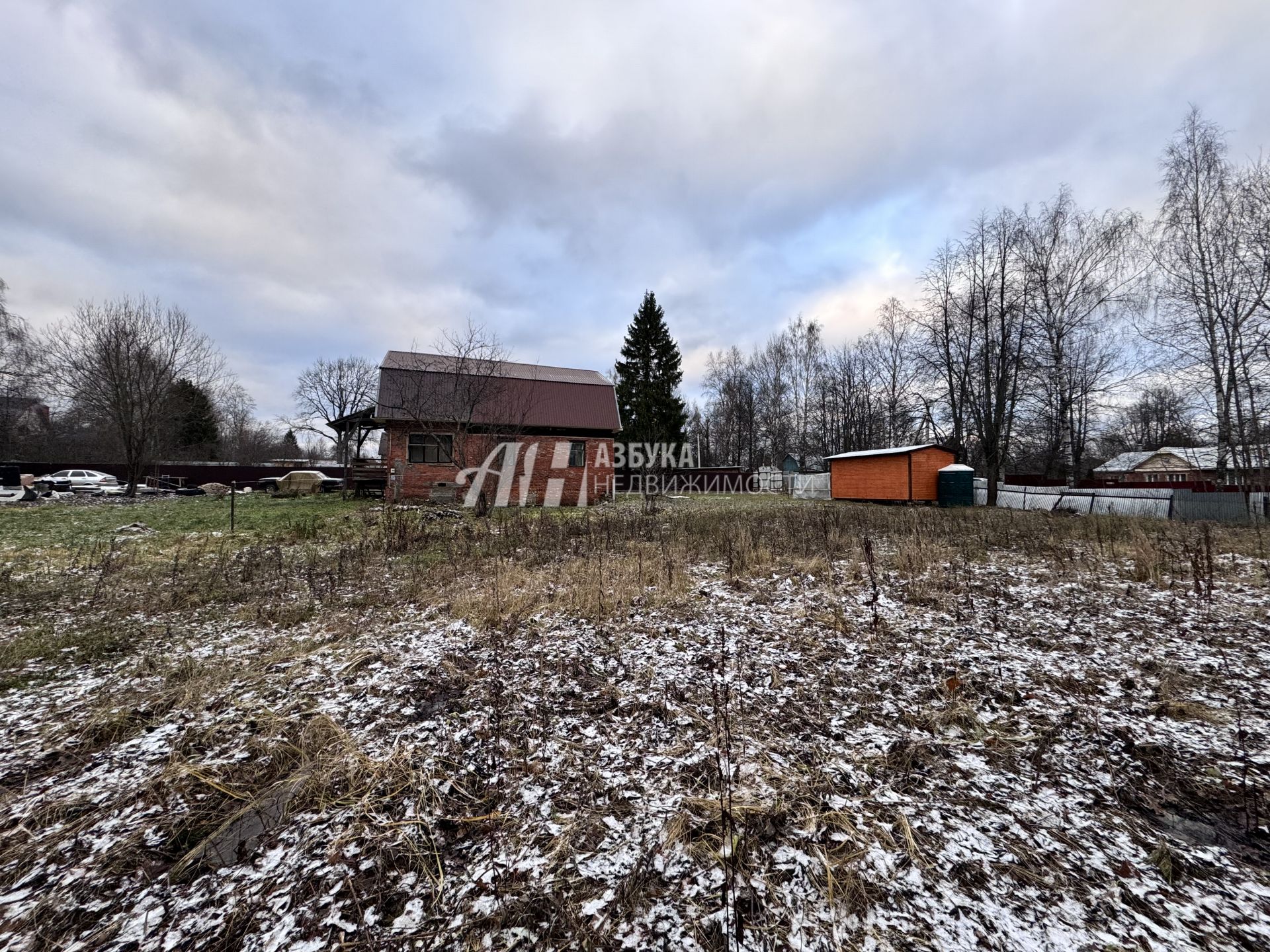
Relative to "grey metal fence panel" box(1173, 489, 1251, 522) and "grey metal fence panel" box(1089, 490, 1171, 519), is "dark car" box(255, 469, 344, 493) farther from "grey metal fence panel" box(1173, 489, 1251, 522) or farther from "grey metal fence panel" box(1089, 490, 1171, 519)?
"grey metal fence panel" box(1173, 489, 1251, 522)

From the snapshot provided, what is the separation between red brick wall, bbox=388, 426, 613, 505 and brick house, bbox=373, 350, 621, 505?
0.11ft

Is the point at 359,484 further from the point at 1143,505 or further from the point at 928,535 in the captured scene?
the point at 1143,505

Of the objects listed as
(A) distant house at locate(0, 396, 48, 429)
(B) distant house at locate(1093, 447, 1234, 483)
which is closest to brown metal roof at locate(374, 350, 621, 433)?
(B) distant house at locate(1093, 447, 1234, 483)

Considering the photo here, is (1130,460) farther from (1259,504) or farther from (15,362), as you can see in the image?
(15,362)

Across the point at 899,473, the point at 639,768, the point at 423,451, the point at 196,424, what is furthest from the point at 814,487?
the point at 196,424

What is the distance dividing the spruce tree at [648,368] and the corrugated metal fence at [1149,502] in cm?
1988

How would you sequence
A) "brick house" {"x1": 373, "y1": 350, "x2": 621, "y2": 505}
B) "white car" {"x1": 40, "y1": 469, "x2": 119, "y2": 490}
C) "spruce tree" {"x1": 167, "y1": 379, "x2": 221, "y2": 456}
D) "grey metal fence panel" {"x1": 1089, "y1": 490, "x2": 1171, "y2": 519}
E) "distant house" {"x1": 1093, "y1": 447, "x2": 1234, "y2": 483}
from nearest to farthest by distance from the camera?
1. "grey metal fence panel" {"x1": 1089, "y1": 490, "x2": 1171, "y2": 519}
2. "brick house" {"x1": 373, "y1": 350, "x2": 621, "y2": 505}
3. "distant house" {"x1": 1093, "y1": 447, "x2": 1234, "y2": 483}
4. "white car" {"x1": 40, "y1": 469, "x2": 119, "y2": 490}
5. "spruce tree" {"x1": 167, "y1": 379, "x2": 221, "y2": 456}

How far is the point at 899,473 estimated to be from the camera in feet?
60.2

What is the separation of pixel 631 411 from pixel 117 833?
104ft

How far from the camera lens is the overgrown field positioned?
59.1 inches

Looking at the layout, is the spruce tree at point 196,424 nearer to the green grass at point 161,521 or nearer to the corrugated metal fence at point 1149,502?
the green grass at point 161,521

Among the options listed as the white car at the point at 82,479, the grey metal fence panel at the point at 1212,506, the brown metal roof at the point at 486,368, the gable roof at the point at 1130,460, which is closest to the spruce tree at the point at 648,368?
the brown metal roof at the point at 486,368

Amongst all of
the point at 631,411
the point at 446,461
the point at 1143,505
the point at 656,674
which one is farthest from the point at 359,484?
the point at 1143,505

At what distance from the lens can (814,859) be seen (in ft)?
5.61
